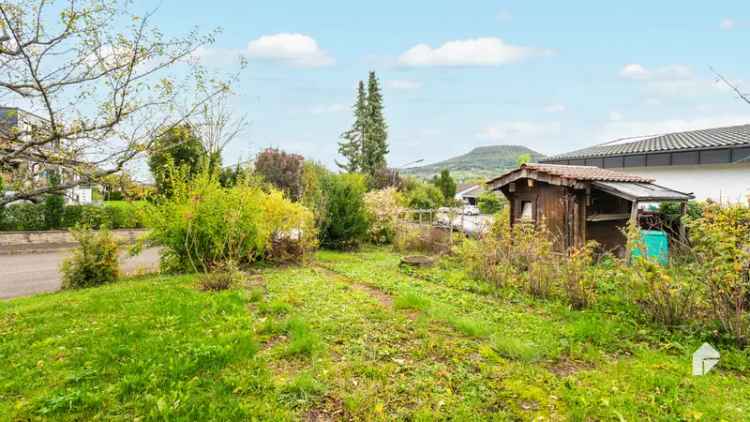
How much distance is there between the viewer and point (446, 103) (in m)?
22.0

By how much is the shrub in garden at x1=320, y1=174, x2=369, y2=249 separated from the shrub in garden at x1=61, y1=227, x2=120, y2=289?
6792 mm

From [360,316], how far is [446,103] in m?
18.7

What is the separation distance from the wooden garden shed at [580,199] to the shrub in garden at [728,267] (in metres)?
4.53

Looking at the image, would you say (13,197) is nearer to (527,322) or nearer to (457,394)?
(457,394)

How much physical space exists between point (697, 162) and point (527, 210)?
27.8ft

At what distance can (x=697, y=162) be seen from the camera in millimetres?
14305

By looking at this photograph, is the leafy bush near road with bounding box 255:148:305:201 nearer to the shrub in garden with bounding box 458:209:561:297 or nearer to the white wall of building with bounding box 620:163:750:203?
the white wall of building with bounding box 620:163:750:203

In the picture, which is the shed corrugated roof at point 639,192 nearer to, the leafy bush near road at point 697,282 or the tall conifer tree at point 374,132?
the leafy bush near road at point 697,282

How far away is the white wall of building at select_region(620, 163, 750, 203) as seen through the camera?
13008 millimetres

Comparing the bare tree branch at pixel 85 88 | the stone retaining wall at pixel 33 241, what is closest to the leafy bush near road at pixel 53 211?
the stone retaining wall at pixel 33 241

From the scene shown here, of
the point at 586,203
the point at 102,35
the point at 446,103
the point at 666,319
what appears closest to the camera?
the point at 102,35

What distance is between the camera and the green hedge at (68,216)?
17156mm

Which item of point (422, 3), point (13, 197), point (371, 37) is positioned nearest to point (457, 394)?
point (13, 197)

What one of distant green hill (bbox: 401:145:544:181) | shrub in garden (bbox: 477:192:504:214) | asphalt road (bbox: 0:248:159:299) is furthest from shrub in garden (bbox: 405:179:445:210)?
distant green hill (bbox: 401:145:544:181)
